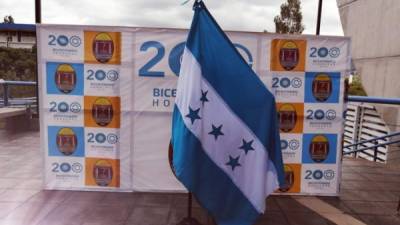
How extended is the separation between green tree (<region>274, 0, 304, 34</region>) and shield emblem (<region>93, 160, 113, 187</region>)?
29.9m

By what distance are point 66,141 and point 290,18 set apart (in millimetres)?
31365

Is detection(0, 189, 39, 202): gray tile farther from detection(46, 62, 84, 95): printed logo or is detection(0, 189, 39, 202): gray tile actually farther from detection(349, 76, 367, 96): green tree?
detection(349, 76, 367, 96): green tree

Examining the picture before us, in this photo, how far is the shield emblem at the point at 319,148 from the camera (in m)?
5.43

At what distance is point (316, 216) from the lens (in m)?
4.71

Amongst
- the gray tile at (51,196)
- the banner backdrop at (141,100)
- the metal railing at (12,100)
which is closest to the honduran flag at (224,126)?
the banner backdrop at (141,100)

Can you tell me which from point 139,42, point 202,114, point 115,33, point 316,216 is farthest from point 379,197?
point 115,33

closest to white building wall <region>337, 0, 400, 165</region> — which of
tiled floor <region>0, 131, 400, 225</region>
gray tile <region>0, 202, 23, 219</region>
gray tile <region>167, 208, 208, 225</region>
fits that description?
tiled floor <region>0, 131, 400, 225</region>

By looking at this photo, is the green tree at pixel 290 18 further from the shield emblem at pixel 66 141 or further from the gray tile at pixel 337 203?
the shield emblem at pixel 66 141

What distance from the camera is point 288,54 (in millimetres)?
5215

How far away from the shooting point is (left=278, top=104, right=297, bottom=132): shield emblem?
17.5 feet

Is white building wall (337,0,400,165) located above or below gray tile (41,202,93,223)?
above

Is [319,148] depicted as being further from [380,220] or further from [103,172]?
[103,172]

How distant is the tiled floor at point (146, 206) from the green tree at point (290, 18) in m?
29.0

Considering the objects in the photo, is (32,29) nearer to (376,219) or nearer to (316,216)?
(316,216)
